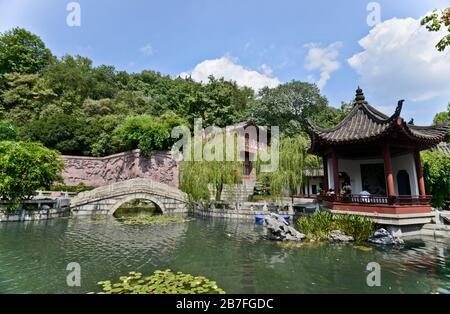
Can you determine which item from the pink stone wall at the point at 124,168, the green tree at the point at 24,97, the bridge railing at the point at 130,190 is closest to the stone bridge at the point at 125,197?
the bridge railing at the point at 130,190

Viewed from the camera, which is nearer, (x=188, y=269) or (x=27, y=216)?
(x=188, y=269)

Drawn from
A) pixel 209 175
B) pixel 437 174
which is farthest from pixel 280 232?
pixel 437 174

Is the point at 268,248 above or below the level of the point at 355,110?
below

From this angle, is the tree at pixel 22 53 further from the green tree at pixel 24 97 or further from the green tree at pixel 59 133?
the green tree at pixel 59 133

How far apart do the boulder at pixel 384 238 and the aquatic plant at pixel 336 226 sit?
244 mm

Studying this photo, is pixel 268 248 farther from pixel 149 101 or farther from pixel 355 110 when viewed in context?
pixel 149 101

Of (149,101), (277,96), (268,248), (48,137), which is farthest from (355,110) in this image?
(149,101)

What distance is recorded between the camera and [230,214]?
16047 millimetres

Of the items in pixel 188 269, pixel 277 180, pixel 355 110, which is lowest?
pixel 188 269

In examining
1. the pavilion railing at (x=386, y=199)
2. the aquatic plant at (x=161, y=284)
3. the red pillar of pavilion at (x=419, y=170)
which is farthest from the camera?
the red pillar of pavilion at (x=419, y=170)

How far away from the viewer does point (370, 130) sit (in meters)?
10.4

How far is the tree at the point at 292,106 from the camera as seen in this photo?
98.9 feet
